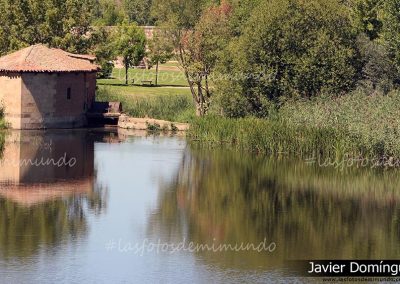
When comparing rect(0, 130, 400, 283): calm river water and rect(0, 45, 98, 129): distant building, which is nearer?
rect(0, 130, 400, 283): calm river water

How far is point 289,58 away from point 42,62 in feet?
48.9

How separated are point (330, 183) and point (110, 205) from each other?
11.0 m

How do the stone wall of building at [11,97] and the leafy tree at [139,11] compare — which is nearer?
the stone wall of building at [11,97]

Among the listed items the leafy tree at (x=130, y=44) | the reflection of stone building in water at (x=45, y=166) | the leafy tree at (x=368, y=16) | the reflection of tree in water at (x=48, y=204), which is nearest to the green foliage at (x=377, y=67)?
the leafy tree at (x=368, y=16)

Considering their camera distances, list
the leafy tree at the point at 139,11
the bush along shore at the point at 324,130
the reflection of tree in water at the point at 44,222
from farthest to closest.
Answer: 1. the leafy tree at the point at 139,11
2. the bush along shore at the point at 324,130
3. the reflection of tree in water at the point at 44,222

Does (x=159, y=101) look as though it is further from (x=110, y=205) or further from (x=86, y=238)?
(x=86, y=238)

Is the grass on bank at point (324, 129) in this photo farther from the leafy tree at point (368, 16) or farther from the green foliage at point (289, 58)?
the leafy tree at point (368, 16)

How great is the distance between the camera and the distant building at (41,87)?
71.7 metres

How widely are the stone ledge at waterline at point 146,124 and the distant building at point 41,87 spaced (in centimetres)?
300

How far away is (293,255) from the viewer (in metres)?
38.8

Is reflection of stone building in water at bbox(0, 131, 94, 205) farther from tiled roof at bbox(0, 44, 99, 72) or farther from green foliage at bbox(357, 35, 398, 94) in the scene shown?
green foliage at bbox(357, 35, 398, 94)

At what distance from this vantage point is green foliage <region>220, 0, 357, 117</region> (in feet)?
228

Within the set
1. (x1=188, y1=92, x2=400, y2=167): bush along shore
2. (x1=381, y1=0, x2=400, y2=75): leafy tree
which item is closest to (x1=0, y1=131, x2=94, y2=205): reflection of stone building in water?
(x1=188, y1=92, x2=400, y2=167): bush along shore

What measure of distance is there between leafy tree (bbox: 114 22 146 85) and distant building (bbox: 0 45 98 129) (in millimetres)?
26170
